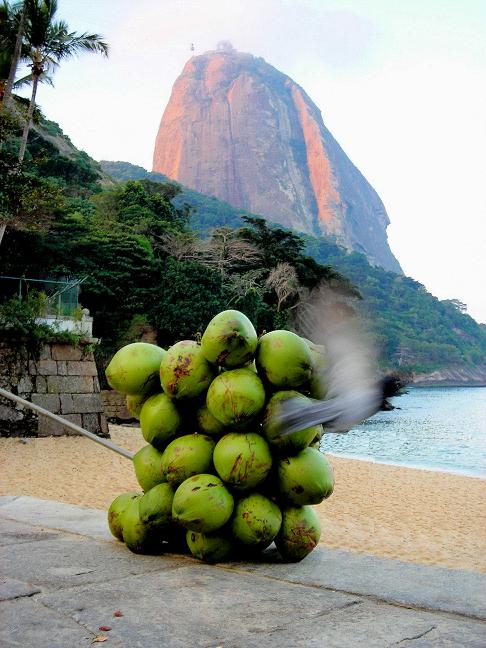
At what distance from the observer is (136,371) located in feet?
10.0

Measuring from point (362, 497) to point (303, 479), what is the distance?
1138cm

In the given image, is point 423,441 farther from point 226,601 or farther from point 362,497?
point 226,601

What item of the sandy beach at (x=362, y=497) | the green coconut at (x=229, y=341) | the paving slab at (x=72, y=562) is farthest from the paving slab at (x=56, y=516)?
the sandy beach at (x=362, y=497)

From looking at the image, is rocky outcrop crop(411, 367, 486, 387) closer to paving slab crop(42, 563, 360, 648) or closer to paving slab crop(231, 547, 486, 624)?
paving slab crop(231, 547, 486, 624)

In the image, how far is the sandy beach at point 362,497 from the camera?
8.42 metres

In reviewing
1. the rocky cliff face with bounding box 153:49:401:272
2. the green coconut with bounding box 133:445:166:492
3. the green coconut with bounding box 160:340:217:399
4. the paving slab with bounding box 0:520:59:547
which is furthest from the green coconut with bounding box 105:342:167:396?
the rocky cliff face with bounding box 153:49:401:272

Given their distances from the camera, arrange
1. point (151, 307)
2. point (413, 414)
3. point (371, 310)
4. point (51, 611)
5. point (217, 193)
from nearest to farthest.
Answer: point (51, 611)
point (371, 310)
point (151, 307)
point (413, 414)
point (217, 193)

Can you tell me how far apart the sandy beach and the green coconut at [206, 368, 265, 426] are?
16.9 ft

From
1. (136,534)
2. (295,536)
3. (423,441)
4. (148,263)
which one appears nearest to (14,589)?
(136,534)

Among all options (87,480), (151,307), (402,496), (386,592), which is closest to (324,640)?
(386,592)

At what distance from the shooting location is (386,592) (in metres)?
2.27

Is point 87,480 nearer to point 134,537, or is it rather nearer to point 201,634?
point 134,537

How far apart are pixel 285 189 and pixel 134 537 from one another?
18659cm

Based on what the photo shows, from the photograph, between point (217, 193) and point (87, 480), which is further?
point (217, 193)
